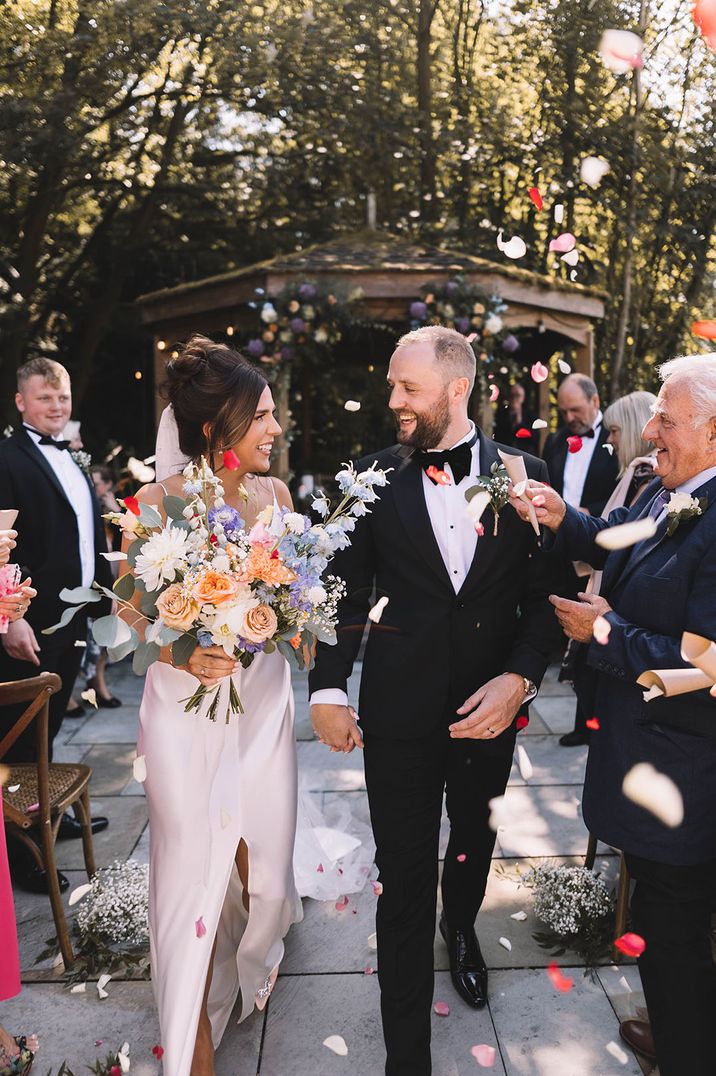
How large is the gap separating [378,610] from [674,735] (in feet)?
2.96

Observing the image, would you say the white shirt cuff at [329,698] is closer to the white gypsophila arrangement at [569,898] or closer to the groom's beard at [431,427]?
the groom's beard at [431,427]

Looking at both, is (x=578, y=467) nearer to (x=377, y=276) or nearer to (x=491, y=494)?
(x=377, y=276)

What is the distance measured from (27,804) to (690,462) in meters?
2.58

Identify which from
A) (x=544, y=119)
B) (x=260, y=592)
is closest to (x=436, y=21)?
(x=544, y=119)

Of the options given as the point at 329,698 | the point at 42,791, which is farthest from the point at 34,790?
the point at 329,698

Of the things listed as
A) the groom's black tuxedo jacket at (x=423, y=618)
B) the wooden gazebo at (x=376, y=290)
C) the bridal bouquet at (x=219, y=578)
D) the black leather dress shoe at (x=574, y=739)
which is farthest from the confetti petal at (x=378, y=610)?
the wooden gazebo at (x=376, y=290)

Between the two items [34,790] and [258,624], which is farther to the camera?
[34,790]

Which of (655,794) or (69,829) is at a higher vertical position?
(655,794)

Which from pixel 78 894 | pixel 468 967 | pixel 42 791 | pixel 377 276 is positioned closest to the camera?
pixel 468 967

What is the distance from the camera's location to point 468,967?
117 inches

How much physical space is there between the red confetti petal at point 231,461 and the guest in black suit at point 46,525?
1807 millimetres

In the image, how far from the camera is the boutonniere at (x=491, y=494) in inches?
102

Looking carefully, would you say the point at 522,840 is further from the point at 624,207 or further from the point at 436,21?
the point at 436,21

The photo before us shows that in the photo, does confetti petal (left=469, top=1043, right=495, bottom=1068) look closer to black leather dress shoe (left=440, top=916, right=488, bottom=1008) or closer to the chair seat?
black leather dress shoe (left=440, top=916, right=488, bottom=1008)
